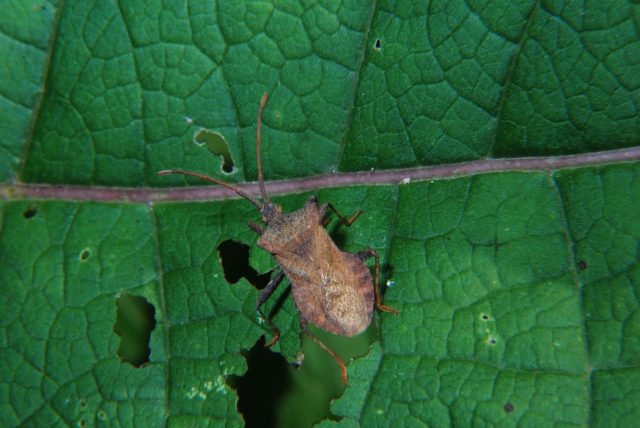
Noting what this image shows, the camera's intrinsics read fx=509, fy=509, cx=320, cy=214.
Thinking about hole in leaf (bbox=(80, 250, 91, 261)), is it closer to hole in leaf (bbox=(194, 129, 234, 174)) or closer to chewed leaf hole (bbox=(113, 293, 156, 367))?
chewed leaf hole (bbox=(113, 293, 156, 367))

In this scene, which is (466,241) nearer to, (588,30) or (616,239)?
(616,239)

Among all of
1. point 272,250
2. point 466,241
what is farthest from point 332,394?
point 466,241

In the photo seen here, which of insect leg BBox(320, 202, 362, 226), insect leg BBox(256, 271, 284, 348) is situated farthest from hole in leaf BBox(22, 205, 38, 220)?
insect leg BBox(320, 202, 362, 226)

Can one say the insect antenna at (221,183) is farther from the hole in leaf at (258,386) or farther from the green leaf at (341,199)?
the hole in leaf at (258,386)

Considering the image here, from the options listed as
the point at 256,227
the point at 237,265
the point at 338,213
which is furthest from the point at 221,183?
the point at 338,213

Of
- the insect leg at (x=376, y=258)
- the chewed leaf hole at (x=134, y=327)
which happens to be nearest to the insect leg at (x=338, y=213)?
the insect leg at (x=376, y=258)

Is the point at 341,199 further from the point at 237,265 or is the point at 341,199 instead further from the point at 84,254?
the point at 84,254
